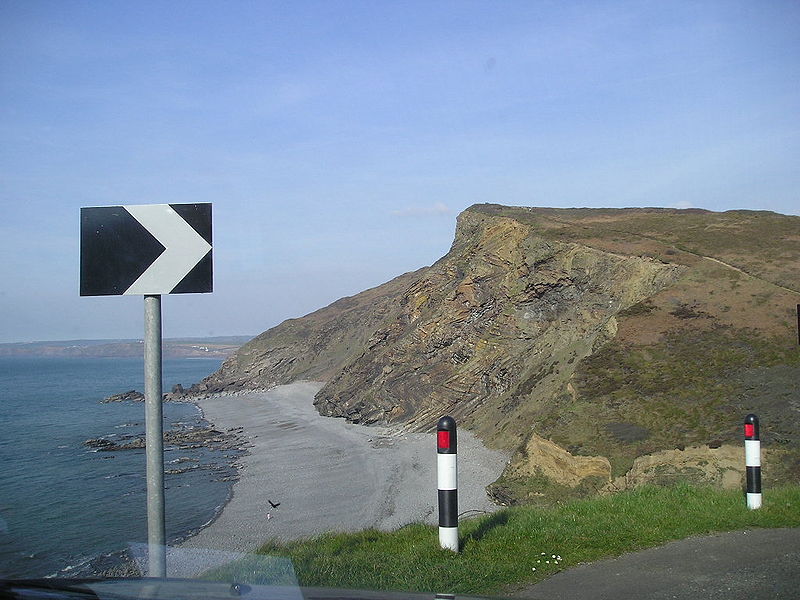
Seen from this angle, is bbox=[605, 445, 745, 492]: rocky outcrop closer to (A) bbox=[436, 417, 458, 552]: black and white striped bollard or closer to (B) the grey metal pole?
(A) bbox=[436, 417, 458, 552]: black and white striped bollard

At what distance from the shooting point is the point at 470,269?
3844cm

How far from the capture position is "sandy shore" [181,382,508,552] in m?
19.5

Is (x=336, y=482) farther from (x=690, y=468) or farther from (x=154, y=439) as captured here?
(x=154, y=439)

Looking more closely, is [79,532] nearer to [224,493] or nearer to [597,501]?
[224,493]

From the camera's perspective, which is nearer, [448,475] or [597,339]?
[448,475]

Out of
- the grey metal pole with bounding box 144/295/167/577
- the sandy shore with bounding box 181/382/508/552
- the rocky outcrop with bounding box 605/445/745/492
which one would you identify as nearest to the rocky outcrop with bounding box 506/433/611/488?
the rocky outcrop with bounding box 605/445/745/492

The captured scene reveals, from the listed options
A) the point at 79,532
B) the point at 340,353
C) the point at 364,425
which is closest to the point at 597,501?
the point at 79,532

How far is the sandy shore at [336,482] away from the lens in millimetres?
19531

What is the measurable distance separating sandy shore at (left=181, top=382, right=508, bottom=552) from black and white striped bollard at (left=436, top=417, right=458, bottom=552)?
280 inches

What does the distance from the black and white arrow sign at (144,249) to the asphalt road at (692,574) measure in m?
3.01

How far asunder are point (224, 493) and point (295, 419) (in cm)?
2335

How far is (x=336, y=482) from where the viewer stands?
27250 mm

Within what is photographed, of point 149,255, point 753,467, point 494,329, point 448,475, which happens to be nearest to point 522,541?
point 448,475

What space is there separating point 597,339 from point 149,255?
18978 millimetres
